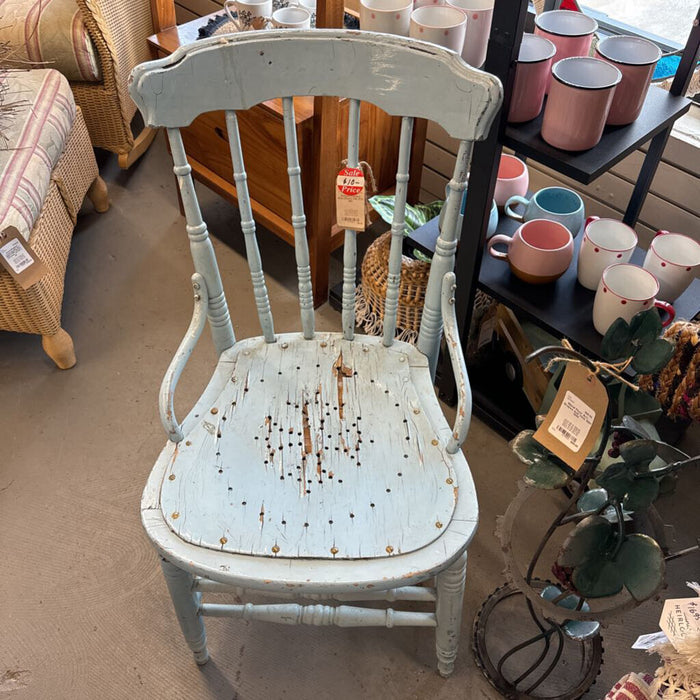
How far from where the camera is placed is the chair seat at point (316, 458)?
96 centimetres

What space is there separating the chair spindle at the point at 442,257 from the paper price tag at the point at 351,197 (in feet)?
0.42

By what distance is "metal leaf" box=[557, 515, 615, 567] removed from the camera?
2.93 ft

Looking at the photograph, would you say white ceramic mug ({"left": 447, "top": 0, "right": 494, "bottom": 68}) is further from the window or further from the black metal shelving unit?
the window

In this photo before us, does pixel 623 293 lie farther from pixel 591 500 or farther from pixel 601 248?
pixel 591 500

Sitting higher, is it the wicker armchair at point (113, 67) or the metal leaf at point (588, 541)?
the metal leaf at point (588, 541)

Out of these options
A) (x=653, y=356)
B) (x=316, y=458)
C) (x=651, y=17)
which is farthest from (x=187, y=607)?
(x=651, y=17)

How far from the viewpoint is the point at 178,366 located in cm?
102

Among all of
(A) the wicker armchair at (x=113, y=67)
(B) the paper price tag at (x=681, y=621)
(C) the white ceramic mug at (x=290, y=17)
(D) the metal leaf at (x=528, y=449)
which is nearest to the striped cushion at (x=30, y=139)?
(A) the wicker armchair at (x=113, y=67)

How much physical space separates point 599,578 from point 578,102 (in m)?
0.69

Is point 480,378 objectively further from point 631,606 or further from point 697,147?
point 631,606

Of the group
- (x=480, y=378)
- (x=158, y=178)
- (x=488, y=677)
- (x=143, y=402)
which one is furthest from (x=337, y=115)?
(x=488, y=677)

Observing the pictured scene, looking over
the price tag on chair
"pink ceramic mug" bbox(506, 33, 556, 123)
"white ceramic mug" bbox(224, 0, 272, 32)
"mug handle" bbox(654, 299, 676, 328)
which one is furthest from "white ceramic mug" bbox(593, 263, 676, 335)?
the price tag on chair

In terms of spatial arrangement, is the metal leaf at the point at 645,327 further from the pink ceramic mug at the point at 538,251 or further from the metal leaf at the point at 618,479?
the pink ceramic mug at the point at 538,251

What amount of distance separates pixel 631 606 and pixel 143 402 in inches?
47.1
